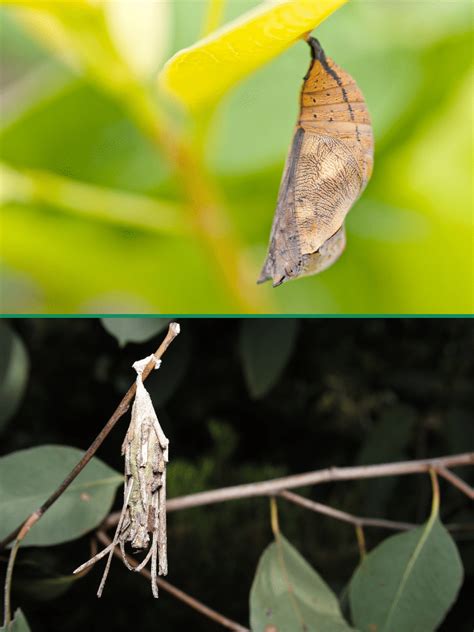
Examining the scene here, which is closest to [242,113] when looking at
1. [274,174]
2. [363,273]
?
[274,174]

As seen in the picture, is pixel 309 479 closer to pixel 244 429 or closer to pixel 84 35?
pixel 84 35

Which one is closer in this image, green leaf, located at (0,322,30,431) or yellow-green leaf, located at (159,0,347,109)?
yellow-green leaf, located at (159,0,347,109)

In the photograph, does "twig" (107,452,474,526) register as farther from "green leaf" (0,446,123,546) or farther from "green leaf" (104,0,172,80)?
"green leaf" (104,0,172,80)

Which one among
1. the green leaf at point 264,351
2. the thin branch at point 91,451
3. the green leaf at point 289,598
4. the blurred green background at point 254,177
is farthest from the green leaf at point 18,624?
the blurred green background at point 254,177

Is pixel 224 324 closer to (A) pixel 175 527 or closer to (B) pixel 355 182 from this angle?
(A) pixel 175 527

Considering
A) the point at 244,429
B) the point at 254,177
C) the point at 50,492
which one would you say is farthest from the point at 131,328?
the point at 244,429

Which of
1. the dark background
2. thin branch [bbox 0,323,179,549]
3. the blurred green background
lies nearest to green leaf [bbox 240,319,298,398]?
the dark background
